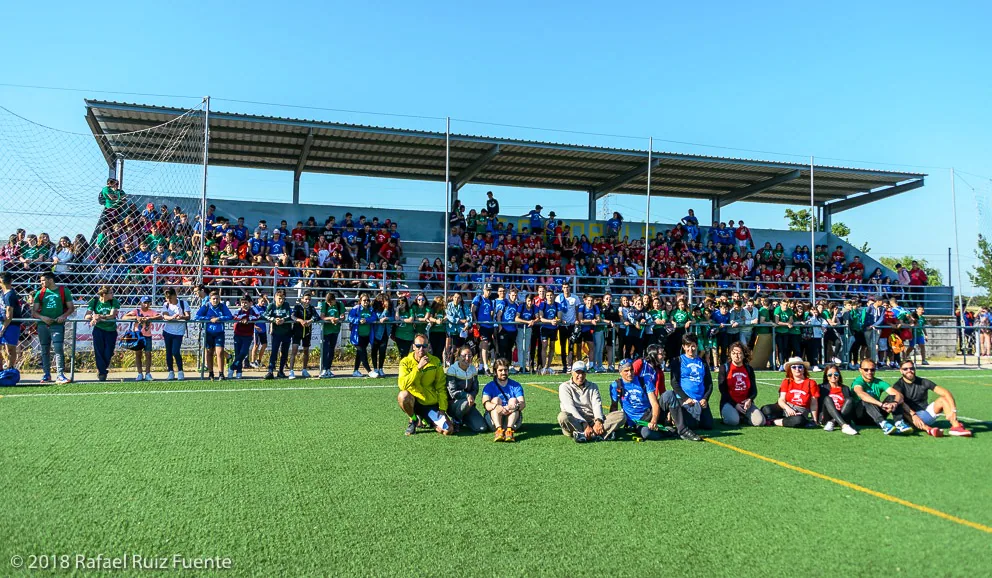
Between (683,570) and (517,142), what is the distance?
19.2m

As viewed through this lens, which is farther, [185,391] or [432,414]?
[185,391]

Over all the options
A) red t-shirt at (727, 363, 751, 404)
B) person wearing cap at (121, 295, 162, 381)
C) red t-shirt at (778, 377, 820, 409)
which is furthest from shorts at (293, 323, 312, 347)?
red t-shirt at (778, 377, 820, 409)

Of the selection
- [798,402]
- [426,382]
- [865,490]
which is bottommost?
[865,490]

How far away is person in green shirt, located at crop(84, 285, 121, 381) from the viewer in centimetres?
1284

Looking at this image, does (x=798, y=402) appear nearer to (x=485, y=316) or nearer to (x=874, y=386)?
(x=874, y=386)

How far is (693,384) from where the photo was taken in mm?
9477

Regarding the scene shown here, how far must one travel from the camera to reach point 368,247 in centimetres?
2214

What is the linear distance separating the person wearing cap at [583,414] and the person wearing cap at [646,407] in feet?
0.86

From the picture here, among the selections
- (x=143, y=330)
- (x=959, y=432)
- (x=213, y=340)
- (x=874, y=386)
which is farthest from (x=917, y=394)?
(x=143, y=330)

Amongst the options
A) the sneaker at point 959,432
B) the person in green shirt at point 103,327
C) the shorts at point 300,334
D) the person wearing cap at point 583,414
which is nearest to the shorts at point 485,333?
the shorts at point 300,334

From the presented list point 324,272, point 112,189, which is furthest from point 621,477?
point 324,272

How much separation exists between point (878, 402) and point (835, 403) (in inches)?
19.5

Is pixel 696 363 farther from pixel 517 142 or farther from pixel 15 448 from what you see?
pixel 517 142

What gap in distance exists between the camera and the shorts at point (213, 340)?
13648 mm
